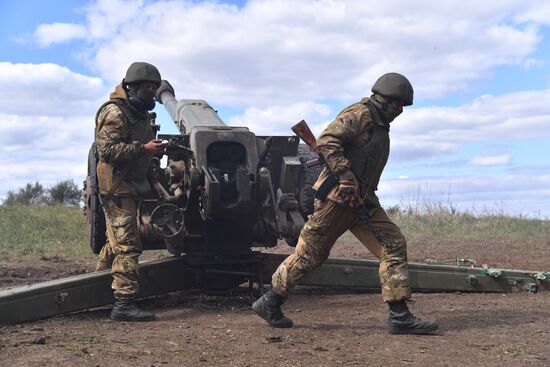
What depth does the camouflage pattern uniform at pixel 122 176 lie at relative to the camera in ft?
19.1

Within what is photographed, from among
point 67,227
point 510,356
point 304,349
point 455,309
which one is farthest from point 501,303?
point 67,227

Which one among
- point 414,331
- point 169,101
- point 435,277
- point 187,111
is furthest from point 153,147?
point 435,277

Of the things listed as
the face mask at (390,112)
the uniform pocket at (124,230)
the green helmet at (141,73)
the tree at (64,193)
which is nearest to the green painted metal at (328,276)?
the uniform pocket at (124,230)

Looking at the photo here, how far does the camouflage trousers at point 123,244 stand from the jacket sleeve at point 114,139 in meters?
0.38

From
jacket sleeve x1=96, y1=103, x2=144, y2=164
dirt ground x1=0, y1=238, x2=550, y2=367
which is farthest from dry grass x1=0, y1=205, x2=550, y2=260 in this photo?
jacket sleeve x1=96, y1=103, x2=144, y2=164

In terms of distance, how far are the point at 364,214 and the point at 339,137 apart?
0.62 metres

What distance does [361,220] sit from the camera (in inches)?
215

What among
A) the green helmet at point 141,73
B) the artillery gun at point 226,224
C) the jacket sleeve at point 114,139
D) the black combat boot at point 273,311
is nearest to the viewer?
the black combat boot at point 273,311

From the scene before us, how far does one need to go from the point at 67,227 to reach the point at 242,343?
409 inches

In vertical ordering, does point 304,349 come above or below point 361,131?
below

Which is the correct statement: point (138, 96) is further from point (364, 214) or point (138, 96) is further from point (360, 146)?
point (364, 214)

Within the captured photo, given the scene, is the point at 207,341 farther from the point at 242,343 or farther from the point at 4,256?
the point at 4,256

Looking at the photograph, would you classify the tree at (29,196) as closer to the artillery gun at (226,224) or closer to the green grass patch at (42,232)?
the green grass patch at (42,232)

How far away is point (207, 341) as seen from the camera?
4863mm
